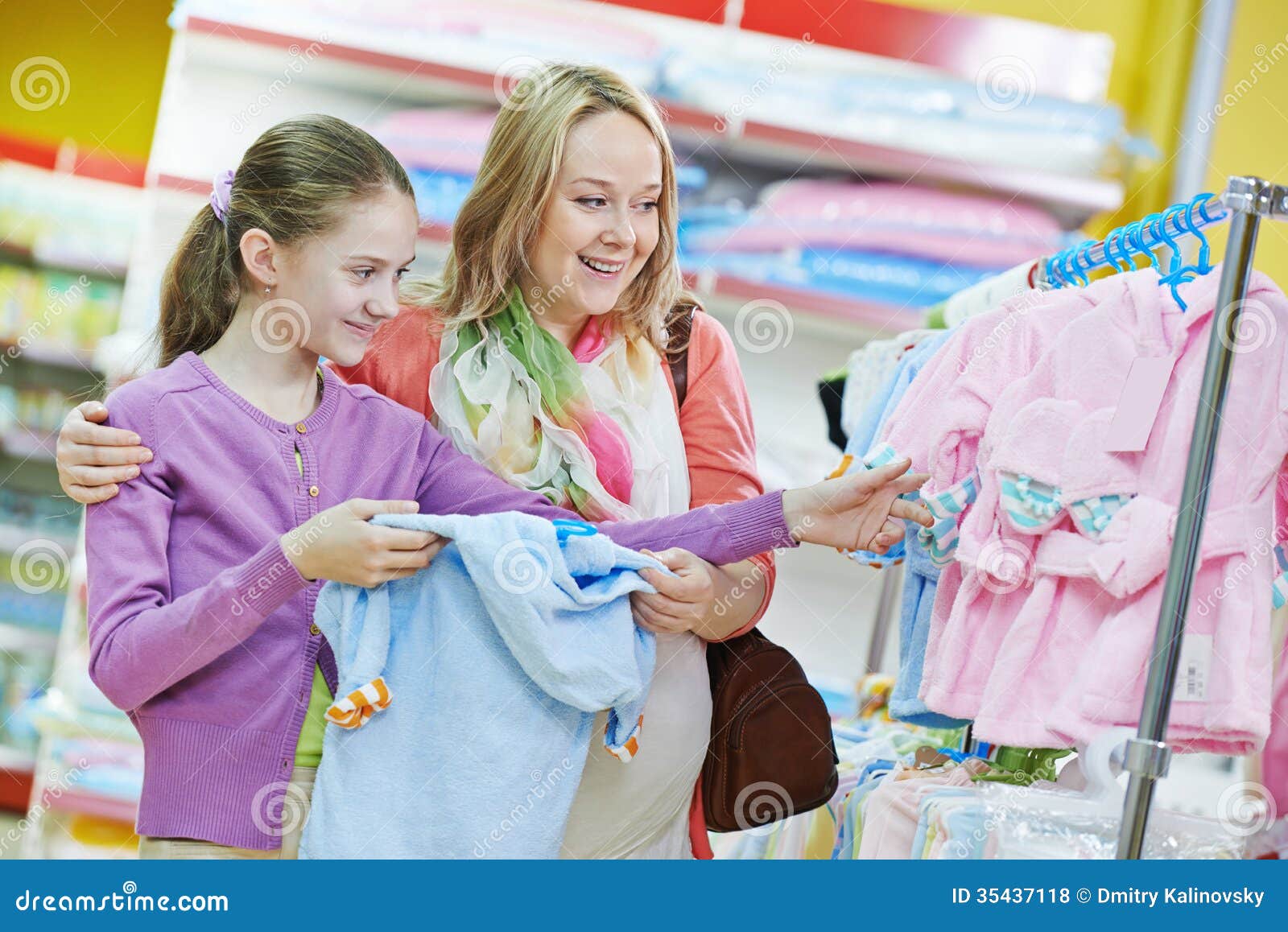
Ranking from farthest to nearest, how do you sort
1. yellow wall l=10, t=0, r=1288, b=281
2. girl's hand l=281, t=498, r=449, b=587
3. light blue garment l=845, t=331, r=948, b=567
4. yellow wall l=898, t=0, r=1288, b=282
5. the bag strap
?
yellow wall l=10, t=0, r=1288, b=281, yellow wall l=898, t=0, r=1288, b=282, light blue garment l=845, t=331, r=948, b=567, the bag strap, girl's hand l=281, t=498, r=449, b=587

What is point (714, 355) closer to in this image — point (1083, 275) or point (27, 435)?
point (1083, 275)

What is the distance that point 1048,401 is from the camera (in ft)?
5.45

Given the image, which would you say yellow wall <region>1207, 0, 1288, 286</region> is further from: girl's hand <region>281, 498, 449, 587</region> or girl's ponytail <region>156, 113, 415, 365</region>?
girl's hand <region>281, 498, 449, 587</region>

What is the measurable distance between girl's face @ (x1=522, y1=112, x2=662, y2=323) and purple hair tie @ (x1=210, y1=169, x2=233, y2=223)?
1.32ft

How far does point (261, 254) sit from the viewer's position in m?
1.59

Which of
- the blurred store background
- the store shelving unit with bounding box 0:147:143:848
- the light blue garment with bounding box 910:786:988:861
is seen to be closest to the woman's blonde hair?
the light blue garment with bounding box 910:786:988:861

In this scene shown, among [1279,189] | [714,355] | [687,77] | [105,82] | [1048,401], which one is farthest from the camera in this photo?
[105,82]

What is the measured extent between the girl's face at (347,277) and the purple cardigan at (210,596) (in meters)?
0.10

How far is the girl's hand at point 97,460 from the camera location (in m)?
1.43

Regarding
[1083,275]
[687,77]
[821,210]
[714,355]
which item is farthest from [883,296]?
[714,355]

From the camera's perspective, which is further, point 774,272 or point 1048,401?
point 774,272

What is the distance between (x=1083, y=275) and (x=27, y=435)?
2860 millimetres

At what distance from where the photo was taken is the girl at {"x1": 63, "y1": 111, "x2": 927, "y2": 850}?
141 centimetres
